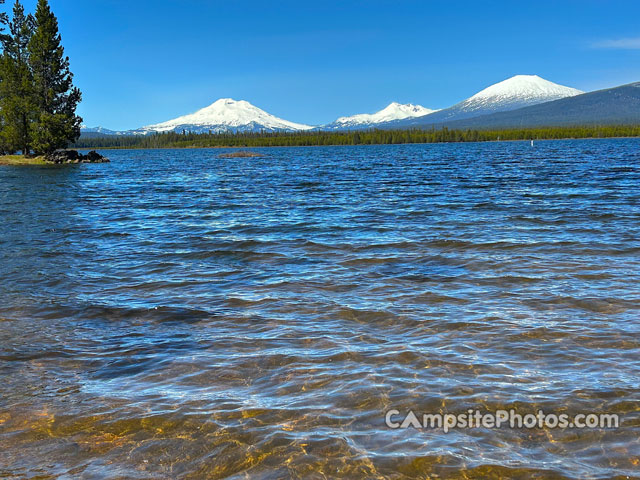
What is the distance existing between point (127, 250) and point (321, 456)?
45.2 feet

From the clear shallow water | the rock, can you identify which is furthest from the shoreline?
the clear shallow water

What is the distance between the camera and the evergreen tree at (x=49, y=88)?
3135 inches

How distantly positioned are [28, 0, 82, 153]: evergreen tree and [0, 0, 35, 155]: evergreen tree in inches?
67.5

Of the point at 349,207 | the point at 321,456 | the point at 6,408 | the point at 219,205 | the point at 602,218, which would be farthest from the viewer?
the point at 219,205

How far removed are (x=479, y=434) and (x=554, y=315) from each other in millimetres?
4685

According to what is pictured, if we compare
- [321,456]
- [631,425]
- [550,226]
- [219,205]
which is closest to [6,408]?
[321,456]

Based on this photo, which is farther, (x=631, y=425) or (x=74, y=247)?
(x=74, y=247)

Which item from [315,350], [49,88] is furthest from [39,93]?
[315,350]

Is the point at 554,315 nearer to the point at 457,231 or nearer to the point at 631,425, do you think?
the point at 631,425

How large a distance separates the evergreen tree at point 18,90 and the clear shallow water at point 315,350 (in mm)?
72776

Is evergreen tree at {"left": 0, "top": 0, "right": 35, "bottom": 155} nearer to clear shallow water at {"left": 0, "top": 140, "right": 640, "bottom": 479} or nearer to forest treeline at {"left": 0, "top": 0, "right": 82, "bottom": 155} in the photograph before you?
forest treeline at {"left": 0, "top": 0, "right": 82, "bottom": 155}

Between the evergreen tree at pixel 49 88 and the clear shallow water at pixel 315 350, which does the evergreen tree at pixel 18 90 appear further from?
the clear shallow water at pixel 315 350

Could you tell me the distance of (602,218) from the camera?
2138 centimetres

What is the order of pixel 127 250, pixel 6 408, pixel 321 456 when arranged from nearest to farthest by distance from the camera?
1. pixel 321 456
2. pixel 6 408
3. pixel 127 250
